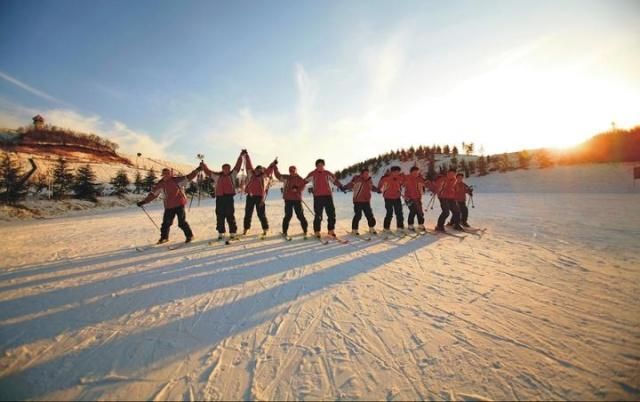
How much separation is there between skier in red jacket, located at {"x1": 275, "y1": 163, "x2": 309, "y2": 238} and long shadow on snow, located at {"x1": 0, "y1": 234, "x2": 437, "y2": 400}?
3548 mm

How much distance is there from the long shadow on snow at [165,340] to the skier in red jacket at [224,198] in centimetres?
335

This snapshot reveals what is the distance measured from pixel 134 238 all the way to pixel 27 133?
7931cm

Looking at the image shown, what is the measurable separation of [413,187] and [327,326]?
7.13 m

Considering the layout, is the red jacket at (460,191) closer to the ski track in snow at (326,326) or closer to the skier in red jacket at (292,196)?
the ski track in snow at (326,326)

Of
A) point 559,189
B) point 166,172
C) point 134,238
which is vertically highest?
point 166,172

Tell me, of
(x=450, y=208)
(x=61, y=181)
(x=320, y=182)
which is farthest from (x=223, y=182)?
(x=61, y=181)

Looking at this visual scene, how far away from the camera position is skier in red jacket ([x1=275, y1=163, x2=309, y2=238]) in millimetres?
8188

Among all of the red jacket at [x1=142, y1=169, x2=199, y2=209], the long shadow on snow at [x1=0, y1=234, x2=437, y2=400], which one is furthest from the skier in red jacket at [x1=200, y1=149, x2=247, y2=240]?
the long shadow on snow at [x1=0, y1=234, x2=437, y2=400]

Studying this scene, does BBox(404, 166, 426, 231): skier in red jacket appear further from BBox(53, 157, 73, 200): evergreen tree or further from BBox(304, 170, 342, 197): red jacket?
BBox(53, 157, 73, 200): evergreen tree

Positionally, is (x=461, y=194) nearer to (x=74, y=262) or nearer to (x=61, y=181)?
(x=74, y=262)

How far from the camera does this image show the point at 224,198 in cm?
789

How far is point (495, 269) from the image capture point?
4.88m

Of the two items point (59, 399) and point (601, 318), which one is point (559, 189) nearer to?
point (601, 318)

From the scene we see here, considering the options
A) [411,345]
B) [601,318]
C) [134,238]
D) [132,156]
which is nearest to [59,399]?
[411,345]
